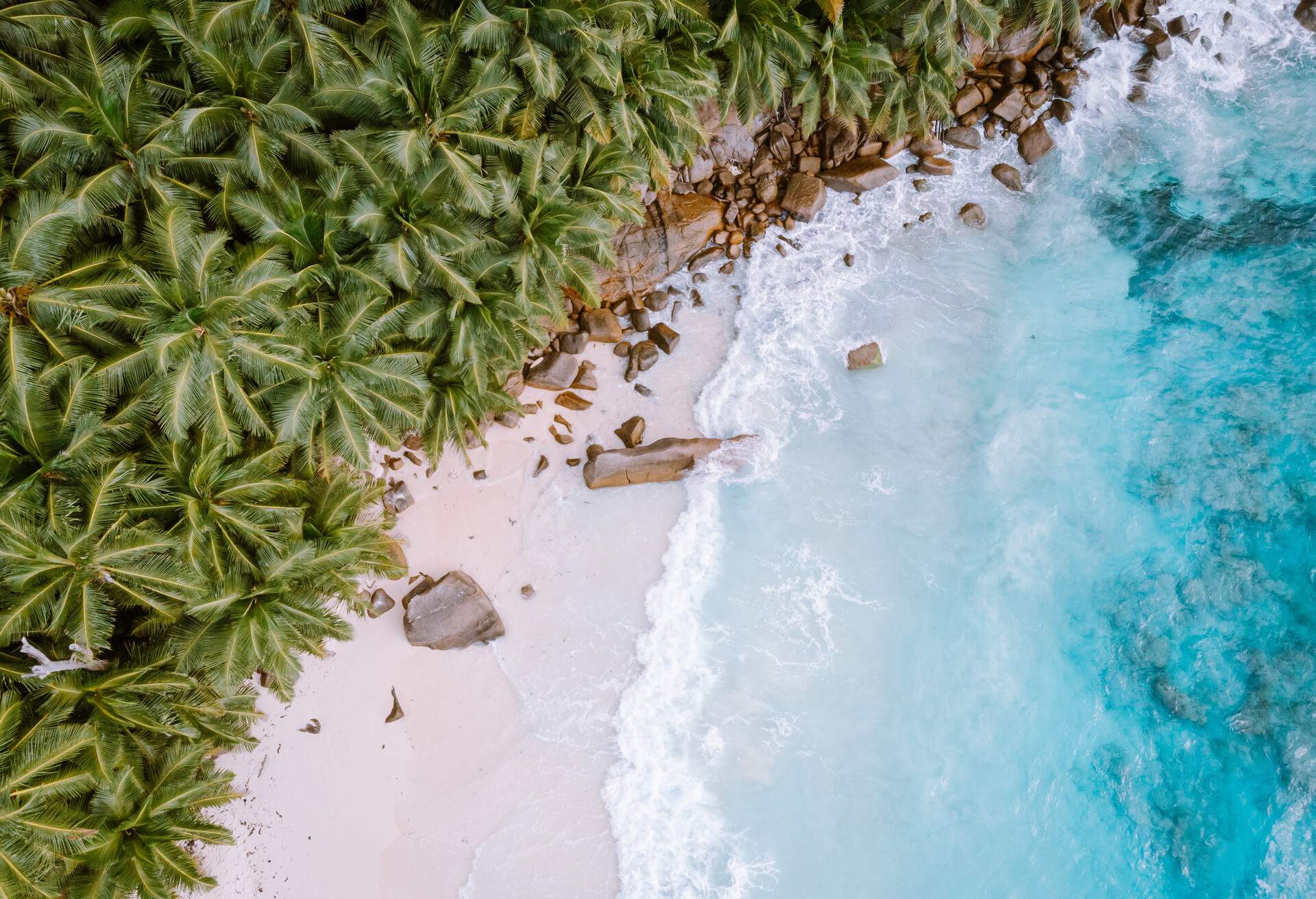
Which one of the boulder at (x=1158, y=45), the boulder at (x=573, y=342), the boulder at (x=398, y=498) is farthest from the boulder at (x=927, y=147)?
the boulder at (x=398, y=498)

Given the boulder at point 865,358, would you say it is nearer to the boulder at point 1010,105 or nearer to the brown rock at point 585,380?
the brown rock at point 585,380

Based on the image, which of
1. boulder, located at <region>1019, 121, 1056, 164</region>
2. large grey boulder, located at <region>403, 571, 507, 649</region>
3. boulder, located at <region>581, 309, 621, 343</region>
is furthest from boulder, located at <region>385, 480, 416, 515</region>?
boulder, located at <region>1019, 121, 1056, 164</region>

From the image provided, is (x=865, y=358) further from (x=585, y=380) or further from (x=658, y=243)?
(x=585, y=380)

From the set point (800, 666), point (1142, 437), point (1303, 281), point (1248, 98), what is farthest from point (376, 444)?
point (1248, 98)

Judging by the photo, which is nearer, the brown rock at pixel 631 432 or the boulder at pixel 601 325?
the brown rock at pixel 631 432

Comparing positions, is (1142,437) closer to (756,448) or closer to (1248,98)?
(756,448)

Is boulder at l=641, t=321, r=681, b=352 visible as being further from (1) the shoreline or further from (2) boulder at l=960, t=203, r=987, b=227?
(2) boulder at l=960, t=203, r=987, b=227

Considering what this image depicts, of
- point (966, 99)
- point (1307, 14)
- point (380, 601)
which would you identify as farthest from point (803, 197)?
point (1307, 14)
